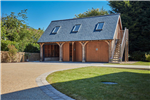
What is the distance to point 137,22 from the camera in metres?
22.4

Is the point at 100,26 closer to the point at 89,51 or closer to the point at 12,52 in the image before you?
the point at 89,51

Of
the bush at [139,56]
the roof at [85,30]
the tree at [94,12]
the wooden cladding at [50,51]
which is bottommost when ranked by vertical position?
the bush at [139,56]

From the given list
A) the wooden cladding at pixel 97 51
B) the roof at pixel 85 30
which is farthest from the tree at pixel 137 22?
the wooden cladding at pixel 97 51

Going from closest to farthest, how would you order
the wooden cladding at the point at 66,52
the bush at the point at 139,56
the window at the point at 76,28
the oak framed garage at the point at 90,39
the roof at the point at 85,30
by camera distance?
the oak framed garage at the point at 90,39 → the roof at the point at 85,30 → the bush at the point at 139,56 → the window at the point at 76,28 → the wooden cladding at the point at 66,52

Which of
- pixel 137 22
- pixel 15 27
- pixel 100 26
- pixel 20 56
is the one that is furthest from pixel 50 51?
pixel 137 22

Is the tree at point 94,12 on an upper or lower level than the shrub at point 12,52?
upper

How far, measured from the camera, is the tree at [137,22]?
22.1 metres

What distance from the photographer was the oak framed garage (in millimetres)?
17312

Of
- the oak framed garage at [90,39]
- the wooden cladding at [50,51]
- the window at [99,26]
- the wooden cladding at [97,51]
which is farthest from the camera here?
the wooden cladding at [50,51]

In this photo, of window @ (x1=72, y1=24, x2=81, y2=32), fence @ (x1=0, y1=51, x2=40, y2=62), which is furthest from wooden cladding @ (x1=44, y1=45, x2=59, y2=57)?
window @ (x1=72, y1=24, x2=81, y2=32)

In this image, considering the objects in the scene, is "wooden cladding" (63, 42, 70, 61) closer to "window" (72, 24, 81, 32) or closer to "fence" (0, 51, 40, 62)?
"window" (72, 24, 81, 32)

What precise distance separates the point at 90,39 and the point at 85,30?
7.37 ft

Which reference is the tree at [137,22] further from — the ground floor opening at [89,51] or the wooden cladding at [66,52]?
the wooden cladding at [66,52]

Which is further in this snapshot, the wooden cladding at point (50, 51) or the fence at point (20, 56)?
the wooden cladding at point (50, 51)
